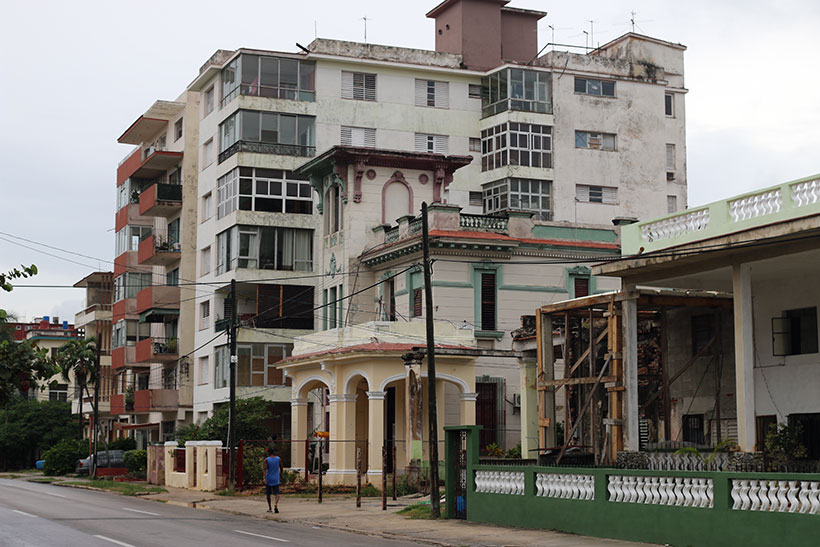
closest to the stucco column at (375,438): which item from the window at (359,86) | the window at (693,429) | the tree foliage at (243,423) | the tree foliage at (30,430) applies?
the window at (693,429)

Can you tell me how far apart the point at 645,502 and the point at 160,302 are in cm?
4506

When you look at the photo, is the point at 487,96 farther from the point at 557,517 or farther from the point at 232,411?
the point at 557,517

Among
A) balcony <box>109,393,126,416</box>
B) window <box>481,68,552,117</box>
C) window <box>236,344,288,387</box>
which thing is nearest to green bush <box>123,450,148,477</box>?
window <box>236,344,288,387</box>

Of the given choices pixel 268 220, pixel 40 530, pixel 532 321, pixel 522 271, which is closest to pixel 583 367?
pixel 532 321

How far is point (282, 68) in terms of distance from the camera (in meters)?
55.0

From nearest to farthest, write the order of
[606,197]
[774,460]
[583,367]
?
[774,460]
[583,367]
[606,197]

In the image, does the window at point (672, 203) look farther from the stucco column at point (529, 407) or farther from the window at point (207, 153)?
the stucco column at point (529, 407)

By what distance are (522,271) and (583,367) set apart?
27.4 ft

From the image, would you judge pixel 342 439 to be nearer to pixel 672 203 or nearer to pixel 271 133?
pixel 271 133

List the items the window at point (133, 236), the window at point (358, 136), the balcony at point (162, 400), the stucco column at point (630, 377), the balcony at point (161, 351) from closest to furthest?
1. the stucco column at point (630, 377)
2. the window at point (358, 136)
3. the balcony at point (162, 400)
4. the balcony at point (161, 351)
5. the window at point (133, 236)

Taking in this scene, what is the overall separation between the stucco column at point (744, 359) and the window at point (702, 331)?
6.07 metres

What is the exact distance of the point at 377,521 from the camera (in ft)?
89.5

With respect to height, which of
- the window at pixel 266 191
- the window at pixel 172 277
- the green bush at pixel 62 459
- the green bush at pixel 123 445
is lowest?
the green bush at pixel 62 459

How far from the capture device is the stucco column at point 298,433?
42.2 meters
